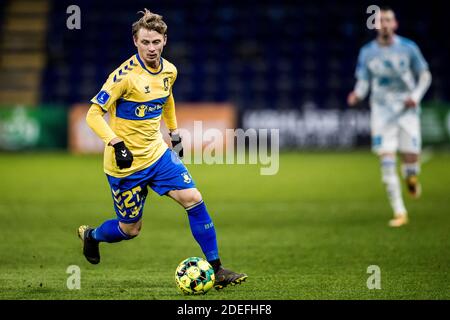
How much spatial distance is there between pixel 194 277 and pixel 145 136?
3.90 ft

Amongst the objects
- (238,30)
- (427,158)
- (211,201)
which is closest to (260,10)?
(238,30)

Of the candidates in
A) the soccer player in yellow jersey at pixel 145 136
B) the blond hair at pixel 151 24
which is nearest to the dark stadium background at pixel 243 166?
the soccer player in yellow jersey at pixel 145 136

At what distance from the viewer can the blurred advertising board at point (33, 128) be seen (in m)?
22.4

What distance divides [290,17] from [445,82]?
4.76 meters

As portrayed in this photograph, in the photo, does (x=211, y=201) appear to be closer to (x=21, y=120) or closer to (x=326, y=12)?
(x=21, y=120)

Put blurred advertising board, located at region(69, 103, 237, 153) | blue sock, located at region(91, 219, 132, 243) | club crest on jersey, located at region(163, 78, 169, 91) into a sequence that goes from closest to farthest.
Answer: club crest on jersey, located at region(163, 78, 169, 91), blue sock, located at region(91, 219, 132, 243), blurred advertising board, located at region(69, 103, 237, 153)

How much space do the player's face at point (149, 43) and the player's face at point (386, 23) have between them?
4176mm

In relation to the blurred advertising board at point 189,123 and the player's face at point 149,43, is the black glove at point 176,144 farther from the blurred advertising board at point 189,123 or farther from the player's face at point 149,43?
the blurred advertising board at point 189,123

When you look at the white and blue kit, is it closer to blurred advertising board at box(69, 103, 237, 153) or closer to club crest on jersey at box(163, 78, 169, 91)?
club crest on jersey at box(163, 78, 169, 91)

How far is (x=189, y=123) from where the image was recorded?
2164 cm

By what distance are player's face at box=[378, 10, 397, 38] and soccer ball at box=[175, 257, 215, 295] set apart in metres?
4.74

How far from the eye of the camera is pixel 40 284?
257 inches

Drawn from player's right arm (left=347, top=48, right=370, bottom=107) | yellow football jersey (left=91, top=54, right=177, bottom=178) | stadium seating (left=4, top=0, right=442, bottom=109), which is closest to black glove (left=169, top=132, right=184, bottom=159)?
yellow football jersey (left=91, top=54, right=177, bottom=178)

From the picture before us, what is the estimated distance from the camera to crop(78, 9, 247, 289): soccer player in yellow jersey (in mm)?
6344
